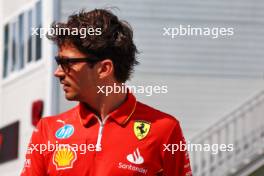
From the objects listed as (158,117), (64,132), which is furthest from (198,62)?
(64,132)

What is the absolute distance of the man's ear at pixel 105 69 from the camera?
5.51 metres

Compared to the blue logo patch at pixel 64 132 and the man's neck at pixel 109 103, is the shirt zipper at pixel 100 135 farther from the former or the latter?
the blue logo patch at pixel 64 132

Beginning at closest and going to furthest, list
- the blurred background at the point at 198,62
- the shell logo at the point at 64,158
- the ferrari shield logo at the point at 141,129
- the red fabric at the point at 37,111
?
the shell logo at the point at 64,158, the ferrari shield logo at the point at 141,129, the blurred background at the point at 198,62, the red fabric at the point at 37,111

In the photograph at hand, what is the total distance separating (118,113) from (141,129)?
0.14 metres

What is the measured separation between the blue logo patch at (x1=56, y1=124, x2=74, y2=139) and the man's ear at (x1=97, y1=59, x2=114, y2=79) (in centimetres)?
30

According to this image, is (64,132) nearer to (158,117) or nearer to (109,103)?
(109,103)

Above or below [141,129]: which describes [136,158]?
below

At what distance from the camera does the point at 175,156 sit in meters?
5.51

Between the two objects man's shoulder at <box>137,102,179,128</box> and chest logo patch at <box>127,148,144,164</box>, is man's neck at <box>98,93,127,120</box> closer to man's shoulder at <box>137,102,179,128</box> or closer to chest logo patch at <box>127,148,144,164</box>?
man's shoulder at <box>137,102,179,128</box>

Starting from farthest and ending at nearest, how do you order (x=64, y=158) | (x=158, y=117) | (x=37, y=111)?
(x=37, y=111) < (x=158, y=117) < (x=64, y=158)

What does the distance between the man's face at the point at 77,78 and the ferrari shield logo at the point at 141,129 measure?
28 cm

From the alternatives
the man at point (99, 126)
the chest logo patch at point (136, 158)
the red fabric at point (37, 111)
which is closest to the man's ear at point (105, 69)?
the man at point (99, 126)

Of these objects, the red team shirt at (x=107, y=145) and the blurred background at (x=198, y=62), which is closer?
the red team shirt at (x=107, y=145)

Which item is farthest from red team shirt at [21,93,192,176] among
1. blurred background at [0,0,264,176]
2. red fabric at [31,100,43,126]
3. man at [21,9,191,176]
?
red fabric at [31,100,43,126]
